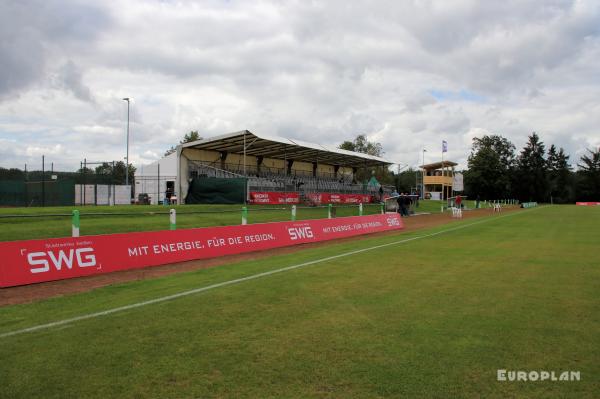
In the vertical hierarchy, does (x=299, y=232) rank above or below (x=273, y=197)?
below

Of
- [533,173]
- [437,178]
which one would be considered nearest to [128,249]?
[437,178]

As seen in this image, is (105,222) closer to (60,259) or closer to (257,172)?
(60,259)

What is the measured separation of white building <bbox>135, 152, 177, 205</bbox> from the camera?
137 ft

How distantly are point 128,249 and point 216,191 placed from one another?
2528 centimetres

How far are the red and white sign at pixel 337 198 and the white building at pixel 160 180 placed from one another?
1224 centimetres

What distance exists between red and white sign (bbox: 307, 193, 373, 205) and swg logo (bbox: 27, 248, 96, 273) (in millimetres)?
31479

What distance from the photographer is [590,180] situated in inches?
4744

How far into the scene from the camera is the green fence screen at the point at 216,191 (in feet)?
114

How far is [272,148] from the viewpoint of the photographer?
46.4 meters

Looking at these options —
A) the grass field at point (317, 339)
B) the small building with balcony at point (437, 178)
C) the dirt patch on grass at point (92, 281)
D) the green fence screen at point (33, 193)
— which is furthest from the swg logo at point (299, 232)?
the small building with balcony at point (437, 178)

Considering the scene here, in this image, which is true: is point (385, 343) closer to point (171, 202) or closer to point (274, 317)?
point (274, 317)

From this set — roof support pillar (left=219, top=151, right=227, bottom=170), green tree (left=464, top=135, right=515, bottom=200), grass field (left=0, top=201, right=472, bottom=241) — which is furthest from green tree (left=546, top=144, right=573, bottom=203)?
grass field (left=0, top=201, right=472, bottom=241)

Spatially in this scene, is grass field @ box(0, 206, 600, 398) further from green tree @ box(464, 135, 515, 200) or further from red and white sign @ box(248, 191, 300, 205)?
green tree @ box(464, 135, 515, 200)

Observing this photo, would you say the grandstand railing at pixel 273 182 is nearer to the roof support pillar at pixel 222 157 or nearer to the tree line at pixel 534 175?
the roof support pillar at pixel 222 157
